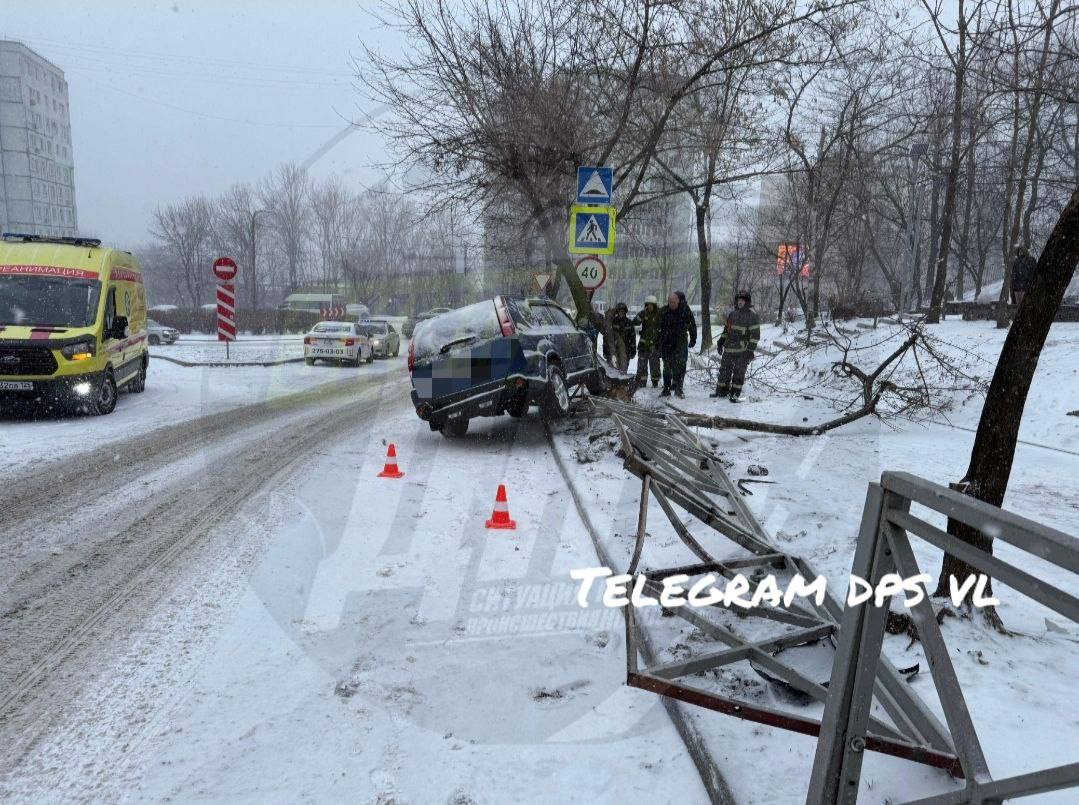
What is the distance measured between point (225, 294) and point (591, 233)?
589 inches

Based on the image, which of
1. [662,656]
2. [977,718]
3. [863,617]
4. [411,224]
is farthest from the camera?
[411,224]

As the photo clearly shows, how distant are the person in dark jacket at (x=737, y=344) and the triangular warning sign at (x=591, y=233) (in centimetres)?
289

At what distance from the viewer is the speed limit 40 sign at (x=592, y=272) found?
1304 centimetres

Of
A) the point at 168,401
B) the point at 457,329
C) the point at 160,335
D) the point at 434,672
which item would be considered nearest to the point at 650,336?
the point at 457,329

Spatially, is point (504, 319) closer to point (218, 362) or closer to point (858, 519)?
point (858, 519)

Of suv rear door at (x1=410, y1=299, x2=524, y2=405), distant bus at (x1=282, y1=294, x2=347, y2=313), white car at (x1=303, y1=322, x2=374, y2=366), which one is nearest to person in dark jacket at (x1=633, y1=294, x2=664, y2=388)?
suv rear door at (x1=410, y1=299, x2=524, y2=405)

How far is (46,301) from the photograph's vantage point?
38.5ft

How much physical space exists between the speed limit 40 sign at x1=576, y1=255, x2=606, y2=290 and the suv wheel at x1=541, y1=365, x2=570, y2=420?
324 centimetres

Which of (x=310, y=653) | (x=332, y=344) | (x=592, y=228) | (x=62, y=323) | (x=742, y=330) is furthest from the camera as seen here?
(x=332, y=344)

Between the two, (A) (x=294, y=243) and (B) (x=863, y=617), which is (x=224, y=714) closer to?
(B) (x=863, y=617)

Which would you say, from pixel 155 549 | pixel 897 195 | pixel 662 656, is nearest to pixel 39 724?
pixel 155 549

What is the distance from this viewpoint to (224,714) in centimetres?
326

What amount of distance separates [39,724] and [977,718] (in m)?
3.96

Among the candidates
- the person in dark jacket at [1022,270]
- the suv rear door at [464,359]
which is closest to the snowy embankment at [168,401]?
the suv rear door at [464,359]
